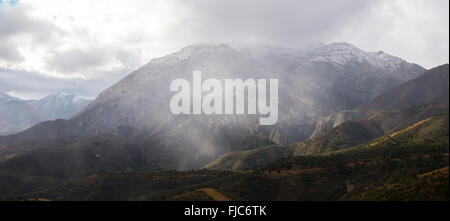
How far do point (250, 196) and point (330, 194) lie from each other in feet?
64.8

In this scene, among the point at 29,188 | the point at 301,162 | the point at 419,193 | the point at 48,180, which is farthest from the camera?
the point at 48,180

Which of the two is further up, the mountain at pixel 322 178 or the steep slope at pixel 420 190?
the mountain at pixel 322 178

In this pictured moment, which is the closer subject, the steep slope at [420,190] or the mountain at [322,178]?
the steep slope at [420,190]

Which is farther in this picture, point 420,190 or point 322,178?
point 322,178

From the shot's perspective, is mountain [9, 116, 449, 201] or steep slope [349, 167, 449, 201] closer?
steep slope [349, 167, 449, 201]

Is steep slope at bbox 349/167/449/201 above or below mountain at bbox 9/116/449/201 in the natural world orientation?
below

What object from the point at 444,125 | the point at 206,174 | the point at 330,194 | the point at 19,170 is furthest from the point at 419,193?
the point at 19,170

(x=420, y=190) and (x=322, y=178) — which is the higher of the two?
(x=322, y=178)

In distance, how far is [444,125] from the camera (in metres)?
87.6

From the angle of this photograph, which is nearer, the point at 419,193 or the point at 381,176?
the point at 419,193
